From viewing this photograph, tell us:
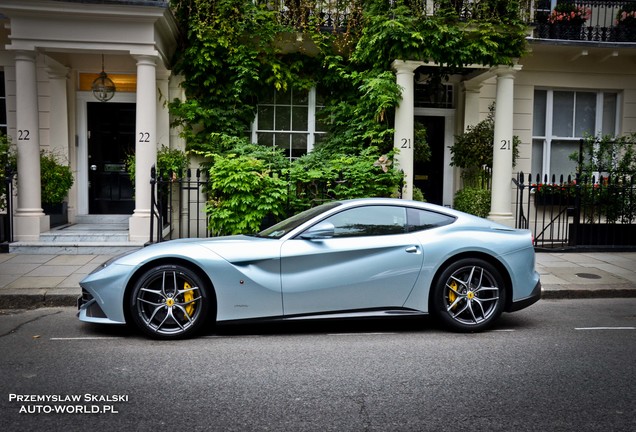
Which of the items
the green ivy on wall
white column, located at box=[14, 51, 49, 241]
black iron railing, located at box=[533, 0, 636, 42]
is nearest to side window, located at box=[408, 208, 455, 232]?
the green ivy on wall

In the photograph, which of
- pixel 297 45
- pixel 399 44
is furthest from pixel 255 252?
pixel 297 45

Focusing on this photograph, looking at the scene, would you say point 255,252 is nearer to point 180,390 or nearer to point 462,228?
point 180,390

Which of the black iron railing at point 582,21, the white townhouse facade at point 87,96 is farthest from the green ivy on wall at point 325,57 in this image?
the black iron railing at point 582,21

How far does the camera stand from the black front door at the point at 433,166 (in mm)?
12820

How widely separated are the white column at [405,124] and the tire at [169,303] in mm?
6321

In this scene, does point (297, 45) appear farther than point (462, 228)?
Yes

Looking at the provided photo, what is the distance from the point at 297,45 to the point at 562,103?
22.8 feet

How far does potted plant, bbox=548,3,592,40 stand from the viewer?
1204 cm

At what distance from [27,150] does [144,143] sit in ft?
6.89

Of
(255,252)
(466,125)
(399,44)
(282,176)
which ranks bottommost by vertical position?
(255,252)

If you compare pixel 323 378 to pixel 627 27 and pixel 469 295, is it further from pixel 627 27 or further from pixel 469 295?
pixel 627 27

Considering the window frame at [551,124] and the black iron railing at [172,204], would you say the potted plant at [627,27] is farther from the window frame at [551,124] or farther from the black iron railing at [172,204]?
the black iron railing at [172,204]

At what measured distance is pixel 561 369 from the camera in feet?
13.8

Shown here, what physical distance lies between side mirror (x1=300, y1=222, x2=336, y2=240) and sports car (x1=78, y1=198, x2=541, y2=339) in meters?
0.01
